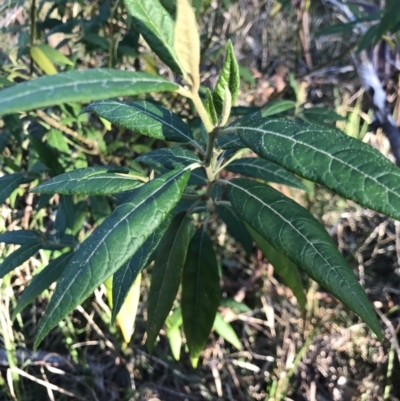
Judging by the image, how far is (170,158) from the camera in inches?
33.6

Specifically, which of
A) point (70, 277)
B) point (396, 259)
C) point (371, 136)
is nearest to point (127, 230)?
point (70, 277)

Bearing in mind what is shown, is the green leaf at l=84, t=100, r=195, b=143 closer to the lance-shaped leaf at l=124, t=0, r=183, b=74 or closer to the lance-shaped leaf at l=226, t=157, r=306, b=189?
the lance-shaped leaf at l=124, t=0, r=183, b=74

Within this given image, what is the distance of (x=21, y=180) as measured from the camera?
140cm

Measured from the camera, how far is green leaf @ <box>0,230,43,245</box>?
48.7 inches

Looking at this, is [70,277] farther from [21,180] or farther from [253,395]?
[253,395]

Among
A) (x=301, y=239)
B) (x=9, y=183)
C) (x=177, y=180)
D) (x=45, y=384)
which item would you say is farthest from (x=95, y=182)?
(x=45, y=384)

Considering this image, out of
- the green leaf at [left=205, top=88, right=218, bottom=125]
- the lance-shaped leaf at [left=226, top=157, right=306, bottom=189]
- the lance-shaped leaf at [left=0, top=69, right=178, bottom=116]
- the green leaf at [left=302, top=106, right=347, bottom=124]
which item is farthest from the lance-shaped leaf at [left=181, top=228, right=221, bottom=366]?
the green leaf at [left=302, top=106, right=347, bottom=124]

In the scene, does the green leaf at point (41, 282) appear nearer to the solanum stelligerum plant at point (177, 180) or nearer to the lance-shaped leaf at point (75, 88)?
the solanum stelligerum plant at point (177, 180)

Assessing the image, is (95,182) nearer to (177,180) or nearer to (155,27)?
(177,180)

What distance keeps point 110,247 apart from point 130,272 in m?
0.14

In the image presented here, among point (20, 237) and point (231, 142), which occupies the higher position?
point (231, 142)

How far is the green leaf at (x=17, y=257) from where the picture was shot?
1171mm

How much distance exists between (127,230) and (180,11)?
0.30m

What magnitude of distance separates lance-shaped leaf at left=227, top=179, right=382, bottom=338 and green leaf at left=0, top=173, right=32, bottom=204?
2.65 ft
